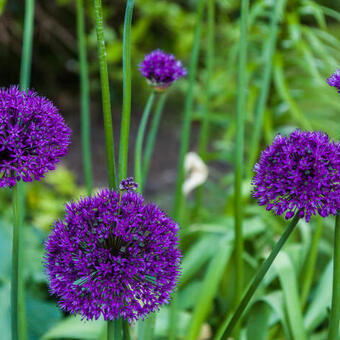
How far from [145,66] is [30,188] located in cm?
220

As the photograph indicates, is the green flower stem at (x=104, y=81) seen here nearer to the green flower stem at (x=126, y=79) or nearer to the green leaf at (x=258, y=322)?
the green flower stem at (x=126, y=79)

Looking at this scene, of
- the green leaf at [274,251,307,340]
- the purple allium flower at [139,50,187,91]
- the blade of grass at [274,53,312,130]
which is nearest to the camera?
the purple allium flower at [139,50,187,91]

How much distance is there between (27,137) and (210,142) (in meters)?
3.76

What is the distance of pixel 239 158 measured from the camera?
37.7 inches

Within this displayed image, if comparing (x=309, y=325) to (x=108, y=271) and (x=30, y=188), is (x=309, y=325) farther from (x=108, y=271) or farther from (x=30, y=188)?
(x=30, y=188)

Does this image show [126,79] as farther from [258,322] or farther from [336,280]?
[258,322]

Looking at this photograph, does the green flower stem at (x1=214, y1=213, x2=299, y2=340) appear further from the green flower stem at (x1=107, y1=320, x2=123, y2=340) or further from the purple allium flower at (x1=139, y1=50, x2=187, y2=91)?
the purple allium flower at (x1=139, y1=50, x2=187, y2=91)

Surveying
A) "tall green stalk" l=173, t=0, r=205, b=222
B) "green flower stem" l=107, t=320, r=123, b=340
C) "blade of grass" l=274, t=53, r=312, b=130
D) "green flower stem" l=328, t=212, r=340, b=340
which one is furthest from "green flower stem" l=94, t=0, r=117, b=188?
"blade of grass" l=274, t=53, r=312, b=130

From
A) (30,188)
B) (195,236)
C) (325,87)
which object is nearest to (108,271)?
(195,236)

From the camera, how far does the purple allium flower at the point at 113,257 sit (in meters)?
0.57

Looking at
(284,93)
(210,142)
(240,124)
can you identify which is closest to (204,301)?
(240,124)

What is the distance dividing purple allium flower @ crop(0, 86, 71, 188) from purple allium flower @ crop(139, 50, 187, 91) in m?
0.25

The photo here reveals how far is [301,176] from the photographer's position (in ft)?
1.88

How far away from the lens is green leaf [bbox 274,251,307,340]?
107 cm
